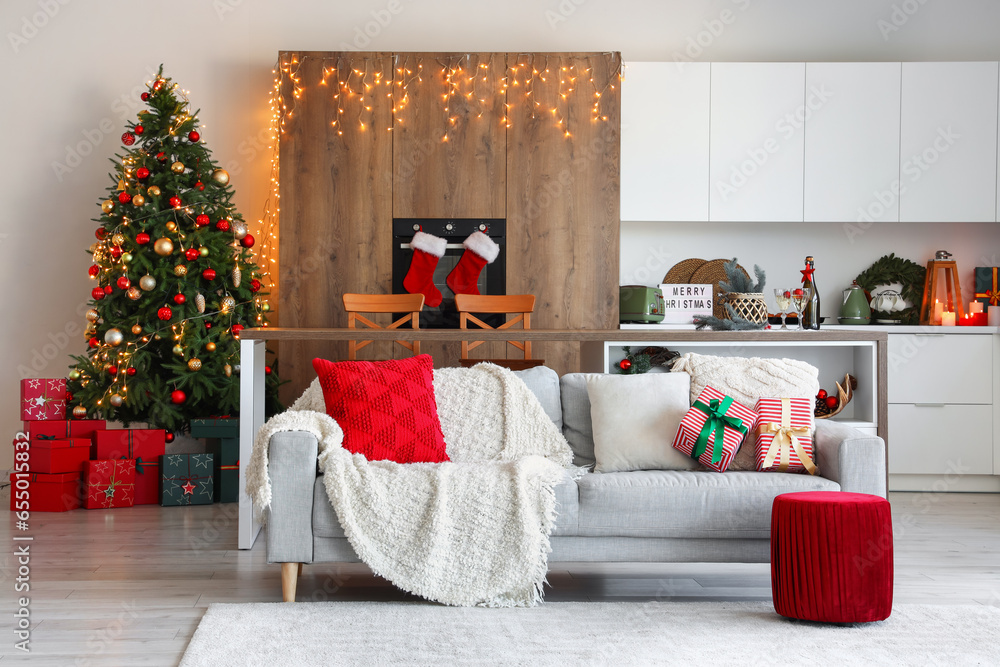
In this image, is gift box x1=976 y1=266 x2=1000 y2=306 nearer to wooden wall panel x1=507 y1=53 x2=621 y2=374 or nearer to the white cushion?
wooden wall panel x1=507 y1=53 x2=621 y2=374

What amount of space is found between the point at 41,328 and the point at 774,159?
4374mm

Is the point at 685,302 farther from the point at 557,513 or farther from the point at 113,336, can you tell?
the point at 113,336

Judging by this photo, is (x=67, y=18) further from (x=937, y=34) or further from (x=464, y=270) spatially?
(x=937, y=34)

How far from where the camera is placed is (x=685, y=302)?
16.3 ft

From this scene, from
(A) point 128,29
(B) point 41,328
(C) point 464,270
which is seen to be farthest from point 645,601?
(A) point 128,29

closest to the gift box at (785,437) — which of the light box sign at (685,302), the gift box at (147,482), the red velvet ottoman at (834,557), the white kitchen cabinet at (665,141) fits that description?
the red velvet ottoman at (834,557)

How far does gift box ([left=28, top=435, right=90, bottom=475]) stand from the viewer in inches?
161

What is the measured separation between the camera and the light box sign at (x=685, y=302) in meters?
4.97

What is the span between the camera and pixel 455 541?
254cm

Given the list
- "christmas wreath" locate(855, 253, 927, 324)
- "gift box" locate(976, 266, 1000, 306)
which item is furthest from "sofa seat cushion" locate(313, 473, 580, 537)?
"gift box" locate(976, 266, 1000, 306)

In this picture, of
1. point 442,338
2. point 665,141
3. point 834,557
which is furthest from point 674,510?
point 665,141

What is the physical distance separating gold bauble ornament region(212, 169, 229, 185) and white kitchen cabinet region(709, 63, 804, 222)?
2718 mm

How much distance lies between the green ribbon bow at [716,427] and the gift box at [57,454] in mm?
3032

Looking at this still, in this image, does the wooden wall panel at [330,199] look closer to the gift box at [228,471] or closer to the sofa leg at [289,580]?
the gift box at [228,471]
